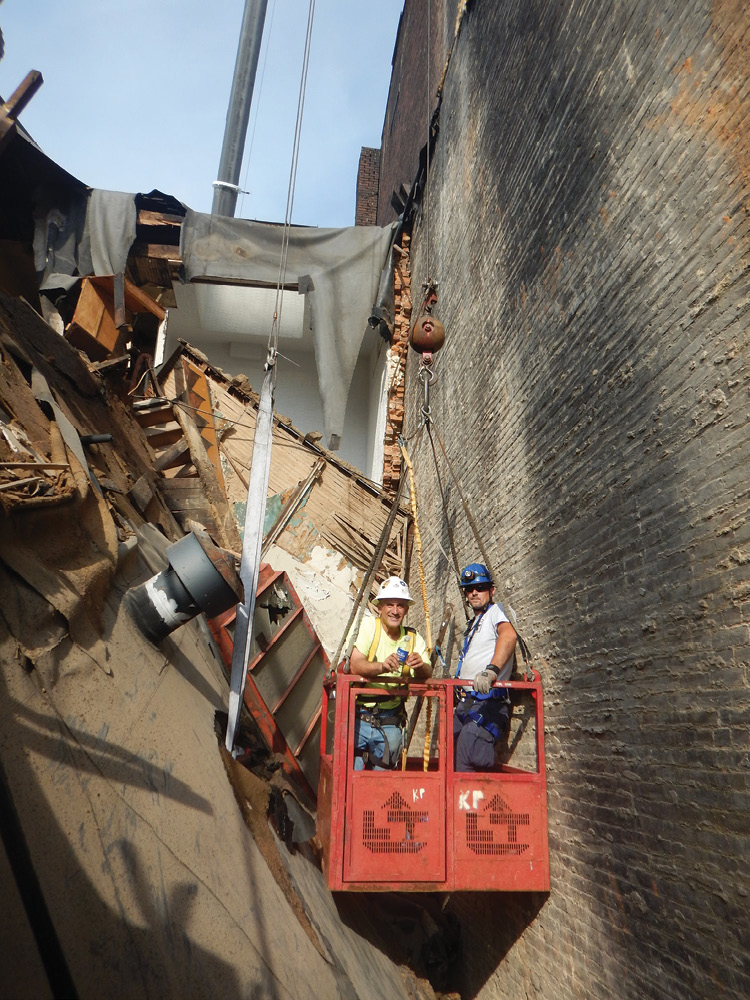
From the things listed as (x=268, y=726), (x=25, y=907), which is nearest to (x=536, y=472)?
(x=268, y=726)

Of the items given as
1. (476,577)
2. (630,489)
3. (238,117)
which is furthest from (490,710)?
(238,117)

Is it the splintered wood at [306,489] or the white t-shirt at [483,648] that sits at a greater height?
the splintered wood at [306,489]

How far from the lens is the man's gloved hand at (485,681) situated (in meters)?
4.13

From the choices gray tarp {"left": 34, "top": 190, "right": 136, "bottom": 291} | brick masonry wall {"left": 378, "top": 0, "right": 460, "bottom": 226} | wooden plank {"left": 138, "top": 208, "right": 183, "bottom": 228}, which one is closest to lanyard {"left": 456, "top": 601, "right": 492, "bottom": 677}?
brick masonry wall {"left": 378, "top": 0, "right": 460, "bottom": 226}

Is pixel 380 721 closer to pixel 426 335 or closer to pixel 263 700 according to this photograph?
pixel 263 700

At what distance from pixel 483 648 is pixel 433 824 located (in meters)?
1.20

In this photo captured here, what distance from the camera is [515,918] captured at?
4.73 meters

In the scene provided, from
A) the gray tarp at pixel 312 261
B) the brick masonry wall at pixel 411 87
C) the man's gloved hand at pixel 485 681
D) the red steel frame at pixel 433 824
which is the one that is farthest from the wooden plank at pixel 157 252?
the man's gloved hand at pixel 485 681

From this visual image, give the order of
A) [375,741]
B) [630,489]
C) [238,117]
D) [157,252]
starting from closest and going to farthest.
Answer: [630,489]
[375,741]
[157,252]
[238,117]

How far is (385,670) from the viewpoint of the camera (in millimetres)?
4234

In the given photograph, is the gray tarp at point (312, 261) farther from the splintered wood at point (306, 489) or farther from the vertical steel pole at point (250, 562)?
the vertical steel pole at point (250, 562)

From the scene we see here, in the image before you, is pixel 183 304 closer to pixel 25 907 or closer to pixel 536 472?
pixel 536 472

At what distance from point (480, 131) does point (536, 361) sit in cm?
337

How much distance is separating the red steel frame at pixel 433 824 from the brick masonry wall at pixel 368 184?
743 inches
